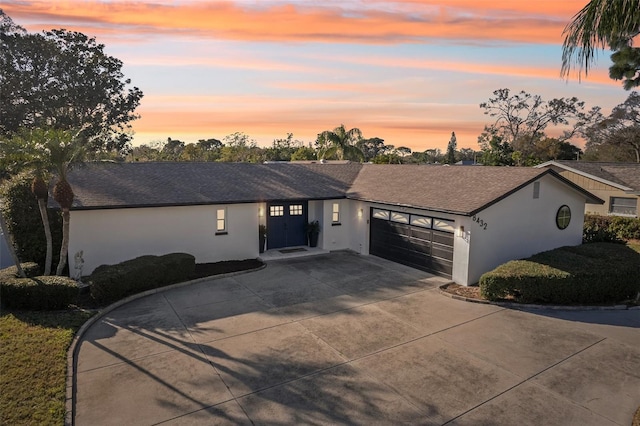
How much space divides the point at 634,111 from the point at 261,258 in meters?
60.8

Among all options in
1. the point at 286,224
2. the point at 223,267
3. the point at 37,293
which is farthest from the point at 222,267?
the point at 37,293

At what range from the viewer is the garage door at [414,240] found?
14930mm

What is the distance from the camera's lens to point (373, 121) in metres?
36.2

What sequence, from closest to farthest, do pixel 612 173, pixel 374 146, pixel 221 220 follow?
1. pixel 221 220
2. pixel 612 173
3. pixel 374 146

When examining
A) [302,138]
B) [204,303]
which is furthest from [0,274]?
[302,138]

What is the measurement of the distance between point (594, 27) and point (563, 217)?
11250 mm

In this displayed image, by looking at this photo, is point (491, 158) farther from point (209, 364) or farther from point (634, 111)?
point (209, 364)

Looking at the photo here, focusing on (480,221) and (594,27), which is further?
(480,221)

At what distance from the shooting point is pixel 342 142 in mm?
38844

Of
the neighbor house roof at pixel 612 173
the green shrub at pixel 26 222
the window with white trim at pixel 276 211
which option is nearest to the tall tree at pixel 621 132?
the neighbor house roof at pixel 612 173

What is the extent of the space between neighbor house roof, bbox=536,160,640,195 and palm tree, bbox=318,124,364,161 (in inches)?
685

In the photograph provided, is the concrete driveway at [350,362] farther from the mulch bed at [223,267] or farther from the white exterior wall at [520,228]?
the white exterior wall at [520,228]

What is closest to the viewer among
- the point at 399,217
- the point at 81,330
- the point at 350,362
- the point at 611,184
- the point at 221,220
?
the point at 350,362

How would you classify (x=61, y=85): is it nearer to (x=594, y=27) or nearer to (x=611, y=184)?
(x=594, y=27)
